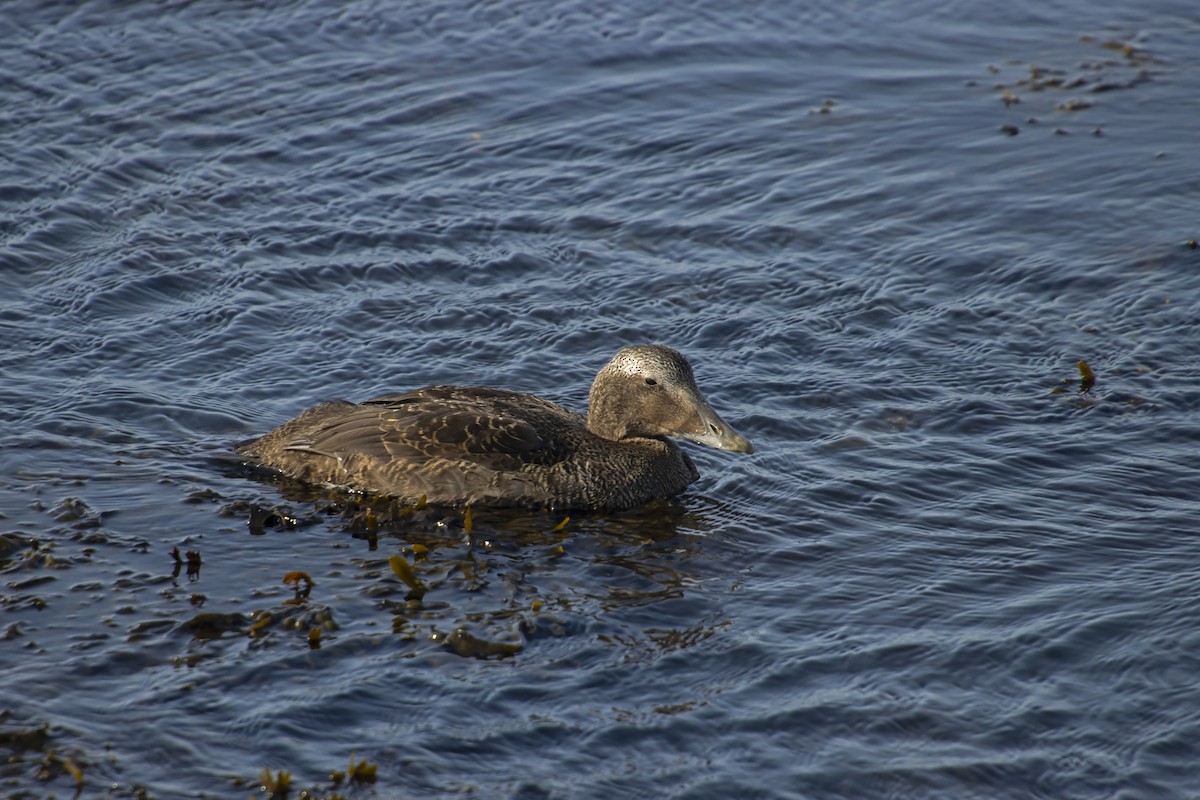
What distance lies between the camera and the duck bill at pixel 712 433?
367 inches

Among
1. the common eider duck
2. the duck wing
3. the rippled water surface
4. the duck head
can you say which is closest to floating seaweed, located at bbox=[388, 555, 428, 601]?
the rippled water surface

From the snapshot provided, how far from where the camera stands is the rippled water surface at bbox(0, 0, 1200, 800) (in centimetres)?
679

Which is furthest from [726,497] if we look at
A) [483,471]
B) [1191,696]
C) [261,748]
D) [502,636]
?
[261,748]

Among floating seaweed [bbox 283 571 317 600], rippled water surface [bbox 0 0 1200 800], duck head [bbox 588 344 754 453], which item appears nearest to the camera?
rippled water surface [bbox 0 0 1200 800]

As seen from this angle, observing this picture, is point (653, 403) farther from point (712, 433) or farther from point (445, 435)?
point (445, 435)

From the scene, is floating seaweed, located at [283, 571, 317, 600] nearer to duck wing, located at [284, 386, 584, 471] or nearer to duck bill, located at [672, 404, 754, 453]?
duck wing, located at [284, 386, 584, 471]

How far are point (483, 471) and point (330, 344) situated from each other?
254cm

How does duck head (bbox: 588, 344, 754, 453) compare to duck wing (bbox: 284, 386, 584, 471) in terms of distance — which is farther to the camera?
duck head (bbox: 588, 344, 754, 453)

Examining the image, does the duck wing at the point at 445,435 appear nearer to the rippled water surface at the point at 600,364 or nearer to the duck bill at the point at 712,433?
the rippled water surface at the point at 600,364

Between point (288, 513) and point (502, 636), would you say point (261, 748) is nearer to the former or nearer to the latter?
point (502, 636)

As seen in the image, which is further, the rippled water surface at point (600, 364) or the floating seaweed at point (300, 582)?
the floating seaweed at point (300, 582)

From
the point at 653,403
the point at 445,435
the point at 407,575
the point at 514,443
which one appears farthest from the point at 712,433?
the point at 407,575

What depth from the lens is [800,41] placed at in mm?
16609

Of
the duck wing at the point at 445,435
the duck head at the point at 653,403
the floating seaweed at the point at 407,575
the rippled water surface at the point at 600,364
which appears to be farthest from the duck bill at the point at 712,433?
the floating seaweed at the point at 407,575
